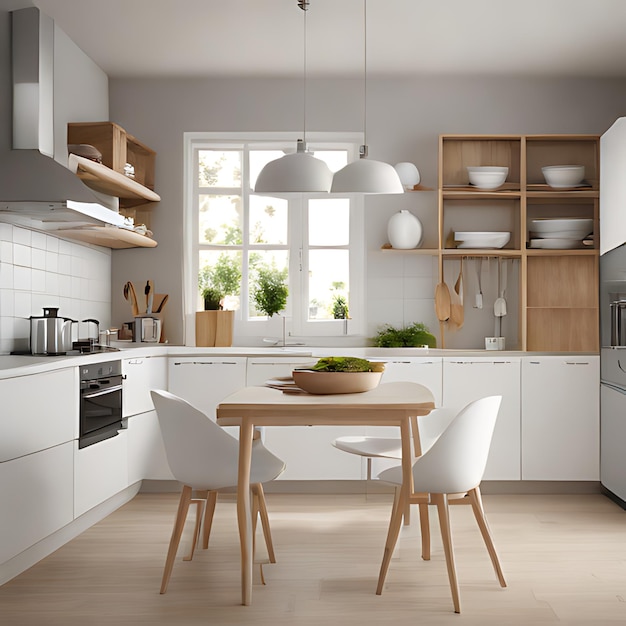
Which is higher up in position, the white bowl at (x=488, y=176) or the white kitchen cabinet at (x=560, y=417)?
the white bowl at (x=488, y=176)

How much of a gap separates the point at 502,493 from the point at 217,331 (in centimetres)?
213

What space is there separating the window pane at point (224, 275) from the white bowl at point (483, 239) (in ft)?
5.12

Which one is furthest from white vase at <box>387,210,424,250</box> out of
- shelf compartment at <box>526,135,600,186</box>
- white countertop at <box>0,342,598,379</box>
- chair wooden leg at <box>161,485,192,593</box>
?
chair wooden leg at <box>161,485,192,593</box>

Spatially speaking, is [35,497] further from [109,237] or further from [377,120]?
[377,120]

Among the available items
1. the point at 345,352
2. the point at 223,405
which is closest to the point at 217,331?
the point at 345,352

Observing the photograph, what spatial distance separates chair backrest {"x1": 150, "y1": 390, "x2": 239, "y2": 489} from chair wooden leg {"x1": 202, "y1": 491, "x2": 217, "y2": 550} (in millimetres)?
397

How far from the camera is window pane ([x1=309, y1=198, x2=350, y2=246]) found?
19.0ft

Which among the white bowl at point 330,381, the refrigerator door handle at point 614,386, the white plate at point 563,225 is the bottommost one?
the refrigerator door handle at point 614,386

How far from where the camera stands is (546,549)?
12.5ft

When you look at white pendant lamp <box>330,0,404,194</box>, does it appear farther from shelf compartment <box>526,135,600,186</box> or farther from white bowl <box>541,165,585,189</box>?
shelf compartment <box>526,135,600,186</box>

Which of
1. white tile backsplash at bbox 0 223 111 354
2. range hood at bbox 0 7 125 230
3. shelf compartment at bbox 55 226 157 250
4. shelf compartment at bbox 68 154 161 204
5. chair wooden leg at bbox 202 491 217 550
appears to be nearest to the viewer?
chair wooden leg at bbox 202 491 217 550

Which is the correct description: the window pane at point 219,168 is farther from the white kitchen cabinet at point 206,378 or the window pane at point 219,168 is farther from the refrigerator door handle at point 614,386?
the refrigerator door handle at point 614,386

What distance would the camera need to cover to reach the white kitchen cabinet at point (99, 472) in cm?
397

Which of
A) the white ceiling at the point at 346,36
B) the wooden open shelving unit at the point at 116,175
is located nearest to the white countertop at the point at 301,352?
the wooden open shelving unit at the point at 116,175
